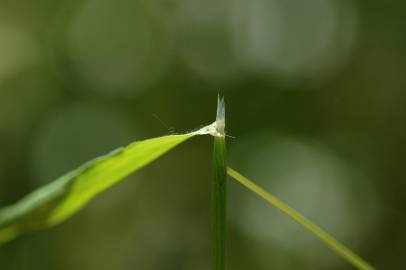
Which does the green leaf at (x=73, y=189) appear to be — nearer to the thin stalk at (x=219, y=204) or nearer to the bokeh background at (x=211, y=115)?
the thin stalk at (x=219, y=204)

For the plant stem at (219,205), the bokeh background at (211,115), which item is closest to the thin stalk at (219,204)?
the plant stem at (219,205)

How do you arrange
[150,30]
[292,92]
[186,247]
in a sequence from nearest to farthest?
1. [186,247]
2. [292,92]
3. [150,30]

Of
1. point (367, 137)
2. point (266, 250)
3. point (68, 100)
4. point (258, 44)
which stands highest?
point (258, 44)

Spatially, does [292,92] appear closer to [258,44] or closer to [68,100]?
[258,44]

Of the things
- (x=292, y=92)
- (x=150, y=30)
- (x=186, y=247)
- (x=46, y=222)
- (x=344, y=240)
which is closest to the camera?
(x=46, y=222)

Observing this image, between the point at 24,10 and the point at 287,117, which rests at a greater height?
the point at 24,10

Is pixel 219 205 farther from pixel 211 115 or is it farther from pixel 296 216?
pixel 211 115

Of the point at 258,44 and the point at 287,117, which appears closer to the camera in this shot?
the point at 287,117

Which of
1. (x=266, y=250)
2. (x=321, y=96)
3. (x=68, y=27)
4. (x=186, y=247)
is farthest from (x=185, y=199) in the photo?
(x=68, y=27)

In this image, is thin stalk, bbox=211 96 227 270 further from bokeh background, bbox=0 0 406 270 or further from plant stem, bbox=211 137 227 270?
bokeh background, bbox=0 0 406 270
